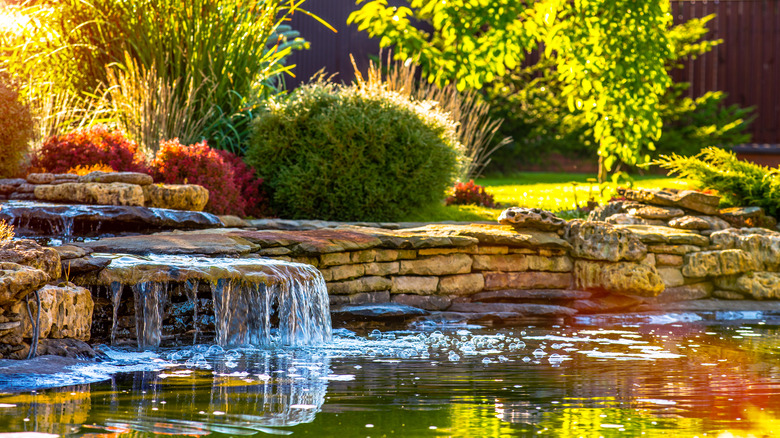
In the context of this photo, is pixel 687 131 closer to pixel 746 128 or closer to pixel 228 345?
pixel 746 128

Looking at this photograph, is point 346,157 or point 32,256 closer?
point 32,256

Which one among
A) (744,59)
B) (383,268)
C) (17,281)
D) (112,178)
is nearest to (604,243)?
(383,268)

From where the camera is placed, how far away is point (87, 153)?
7.75 metres

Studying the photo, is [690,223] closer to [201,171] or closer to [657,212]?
[657,212]

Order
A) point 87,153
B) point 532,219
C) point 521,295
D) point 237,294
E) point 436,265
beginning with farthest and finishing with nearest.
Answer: point 87,153 → point 532,219 → point 521,295 → point 436,265 → point 237,294

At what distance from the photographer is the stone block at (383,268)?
678 centimetres

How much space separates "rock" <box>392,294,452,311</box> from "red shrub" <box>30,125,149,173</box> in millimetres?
2812

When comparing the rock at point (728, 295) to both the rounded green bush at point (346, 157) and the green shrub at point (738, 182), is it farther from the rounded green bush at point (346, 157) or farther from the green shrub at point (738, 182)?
the rounded green bush at point (346, 157)

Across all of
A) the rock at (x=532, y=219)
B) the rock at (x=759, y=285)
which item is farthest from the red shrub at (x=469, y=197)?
the rock at (x=759, y=285)

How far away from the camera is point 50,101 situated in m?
8.88

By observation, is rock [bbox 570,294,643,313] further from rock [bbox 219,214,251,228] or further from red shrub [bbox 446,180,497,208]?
red shrub [bbox 446,180,497,208]

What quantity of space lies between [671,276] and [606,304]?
2.48ft

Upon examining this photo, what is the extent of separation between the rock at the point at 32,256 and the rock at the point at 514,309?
10.8 feet

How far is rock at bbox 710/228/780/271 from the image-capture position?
25.0 ft
